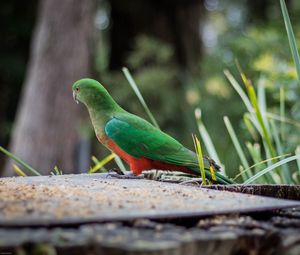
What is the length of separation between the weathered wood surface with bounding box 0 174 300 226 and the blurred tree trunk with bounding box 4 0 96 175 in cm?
547

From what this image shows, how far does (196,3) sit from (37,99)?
10.4 feet

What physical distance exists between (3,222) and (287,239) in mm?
656

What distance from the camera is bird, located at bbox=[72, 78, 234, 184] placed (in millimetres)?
2516

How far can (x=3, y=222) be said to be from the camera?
121 centimetres

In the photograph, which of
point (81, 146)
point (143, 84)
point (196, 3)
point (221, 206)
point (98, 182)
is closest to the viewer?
point (221, 206)

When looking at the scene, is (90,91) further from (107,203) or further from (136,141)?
(107,203)

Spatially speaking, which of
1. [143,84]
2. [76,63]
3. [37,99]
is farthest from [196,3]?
[37,99]

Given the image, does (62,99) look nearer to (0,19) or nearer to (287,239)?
(0,19)

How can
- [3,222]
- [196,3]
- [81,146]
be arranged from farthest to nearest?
[196,3] < [81,146] < [3,222]

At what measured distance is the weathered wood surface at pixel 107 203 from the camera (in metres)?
1.29

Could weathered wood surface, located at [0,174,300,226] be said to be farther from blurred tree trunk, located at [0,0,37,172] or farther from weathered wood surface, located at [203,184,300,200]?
blurred tree trunk, located at [0,0,37,172]

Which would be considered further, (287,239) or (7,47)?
(7,47)

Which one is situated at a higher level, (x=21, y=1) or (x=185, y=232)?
(x=21, y=1)

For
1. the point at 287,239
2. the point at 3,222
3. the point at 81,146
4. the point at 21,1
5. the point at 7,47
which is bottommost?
the point at 81,146
